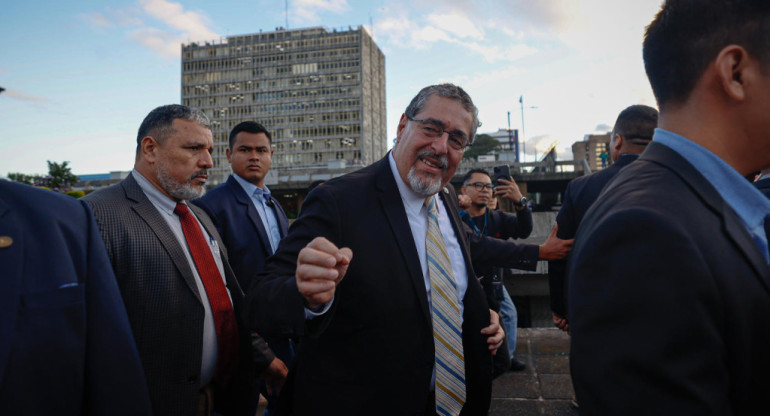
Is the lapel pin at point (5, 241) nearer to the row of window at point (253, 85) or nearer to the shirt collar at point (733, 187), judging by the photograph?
the shirt collar at point (733, 187)

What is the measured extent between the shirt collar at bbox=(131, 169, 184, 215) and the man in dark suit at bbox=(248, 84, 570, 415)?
104cm

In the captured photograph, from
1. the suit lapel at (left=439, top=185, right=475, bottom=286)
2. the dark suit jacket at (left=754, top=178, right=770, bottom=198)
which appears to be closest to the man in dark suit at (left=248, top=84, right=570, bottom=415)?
the suit lapel at (left=439, top=185, right=475, bottom=286)

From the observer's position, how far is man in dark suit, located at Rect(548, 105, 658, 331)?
8.65ft

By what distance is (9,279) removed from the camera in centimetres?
101

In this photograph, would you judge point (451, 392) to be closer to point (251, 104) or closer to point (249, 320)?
point (249, 320)

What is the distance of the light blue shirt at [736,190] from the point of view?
2.87ft

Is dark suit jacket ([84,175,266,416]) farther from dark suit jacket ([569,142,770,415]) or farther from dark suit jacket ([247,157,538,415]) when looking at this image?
dark suit jacket ([569,142,770,415])

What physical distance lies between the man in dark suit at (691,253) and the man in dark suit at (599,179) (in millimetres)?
1738

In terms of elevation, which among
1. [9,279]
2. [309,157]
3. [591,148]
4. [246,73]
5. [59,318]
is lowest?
[59,318]

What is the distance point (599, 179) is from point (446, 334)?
1782 mm

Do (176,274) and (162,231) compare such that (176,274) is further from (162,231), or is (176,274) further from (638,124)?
(638,124)

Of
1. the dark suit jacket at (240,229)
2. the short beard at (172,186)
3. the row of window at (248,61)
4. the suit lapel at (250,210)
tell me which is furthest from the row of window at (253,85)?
the short beard at (172,186)

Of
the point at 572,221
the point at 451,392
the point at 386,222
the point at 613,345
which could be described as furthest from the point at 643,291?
the point at 572,221

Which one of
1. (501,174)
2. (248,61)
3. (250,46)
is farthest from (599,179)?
(250,46)
